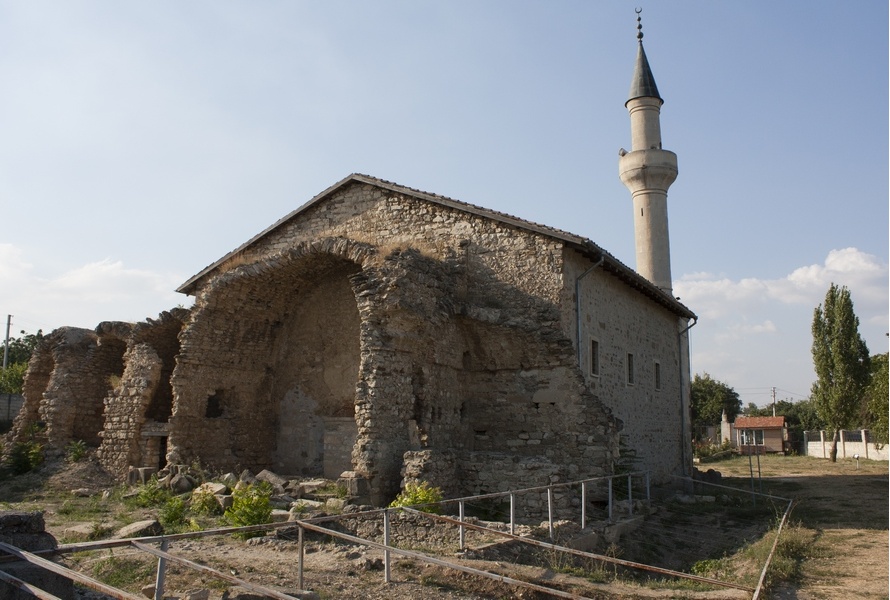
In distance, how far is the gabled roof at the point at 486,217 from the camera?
15664 millimetres

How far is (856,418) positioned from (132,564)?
129 feet

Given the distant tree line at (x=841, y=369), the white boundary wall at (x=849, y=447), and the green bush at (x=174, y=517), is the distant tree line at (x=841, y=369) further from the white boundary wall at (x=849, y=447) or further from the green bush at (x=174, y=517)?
the green bush at (x=174, y=517)

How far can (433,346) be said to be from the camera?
14992 millimetres

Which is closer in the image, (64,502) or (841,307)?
(64,502)

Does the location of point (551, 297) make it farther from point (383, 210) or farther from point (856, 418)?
point (856, 418)

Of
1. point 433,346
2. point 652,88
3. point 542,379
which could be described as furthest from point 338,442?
point 652,88

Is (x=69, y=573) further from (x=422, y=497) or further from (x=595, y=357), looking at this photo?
(x=595, y=357)

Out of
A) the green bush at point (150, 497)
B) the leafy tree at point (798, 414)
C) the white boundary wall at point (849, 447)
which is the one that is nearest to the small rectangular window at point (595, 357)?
the green bush at point (150, 497)

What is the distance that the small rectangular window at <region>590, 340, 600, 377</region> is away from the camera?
1667 cm

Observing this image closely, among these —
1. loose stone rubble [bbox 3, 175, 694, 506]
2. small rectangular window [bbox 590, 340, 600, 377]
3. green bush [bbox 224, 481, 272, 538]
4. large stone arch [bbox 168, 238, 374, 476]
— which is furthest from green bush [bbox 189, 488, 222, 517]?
small rectangular window [bbox 590, 340, 600, 377]

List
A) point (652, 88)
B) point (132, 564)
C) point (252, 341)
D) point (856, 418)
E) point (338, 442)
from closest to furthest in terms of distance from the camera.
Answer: point (132, 564) < point (338, 442) < point (252, 341) < point (652, 88) < point (856, 418)

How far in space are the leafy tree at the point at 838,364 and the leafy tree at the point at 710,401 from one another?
858 inches

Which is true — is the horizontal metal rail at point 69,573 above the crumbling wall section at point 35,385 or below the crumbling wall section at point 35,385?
below

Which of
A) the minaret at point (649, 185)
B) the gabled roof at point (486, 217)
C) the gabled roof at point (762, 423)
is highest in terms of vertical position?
the minaret at point (649, 185)
